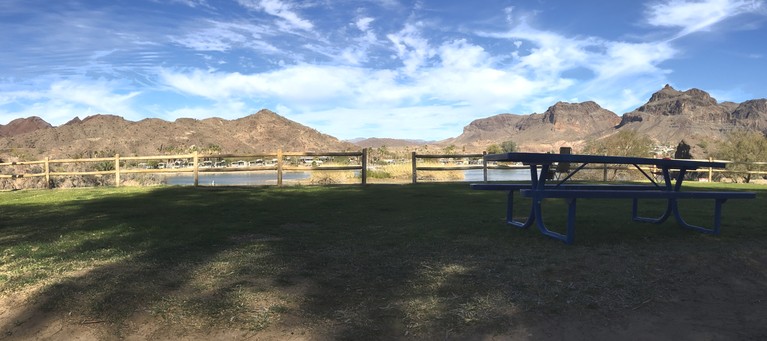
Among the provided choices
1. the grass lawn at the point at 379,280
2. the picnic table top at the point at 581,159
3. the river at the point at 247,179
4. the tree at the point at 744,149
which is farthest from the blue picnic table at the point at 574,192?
the tree at the point at 744,149

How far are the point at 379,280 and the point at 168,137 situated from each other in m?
110

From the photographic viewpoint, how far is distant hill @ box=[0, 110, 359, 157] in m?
86.4

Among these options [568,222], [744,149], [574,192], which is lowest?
[568,222]

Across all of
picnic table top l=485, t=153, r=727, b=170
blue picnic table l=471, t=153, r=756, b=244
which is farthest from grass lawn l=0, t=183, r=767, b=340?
picnic table top l=485, t=153, r=727, b=170

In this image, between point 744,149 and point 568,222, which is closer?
point 568,222

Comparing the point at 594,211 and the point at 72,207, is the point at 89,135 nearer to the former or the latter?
the point at 72,207

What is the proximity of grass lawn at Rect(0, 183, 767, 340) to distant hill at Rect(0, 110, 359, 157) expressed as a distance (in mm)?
73330

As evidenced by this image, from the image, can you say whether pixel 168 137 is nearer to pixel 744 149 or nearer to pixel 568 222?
pixel 744 149

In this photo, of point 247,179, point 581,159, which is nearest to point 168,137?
point 247,179

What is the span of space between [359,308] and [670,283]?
91.7 inches

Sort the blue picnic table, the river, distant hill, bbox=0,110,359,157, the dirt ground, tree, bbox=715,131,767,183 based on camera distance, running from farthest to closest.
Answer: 1. distant hill, bbox=0,110,359,157
2. tree, bbox=715,131,767,183
3. the river
4. the blue picnic table
5. the dirt ground

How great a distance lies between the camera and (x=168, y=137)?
103562 millimetres

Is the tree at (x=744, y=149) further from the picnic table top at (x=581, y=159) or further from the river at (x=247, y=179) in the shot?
the picnic table top at (x=581, y=159)

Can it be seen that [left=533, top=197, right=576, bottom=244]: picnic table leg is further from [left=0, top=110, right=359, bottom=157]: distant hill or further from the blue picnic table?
[left=0, top=110, right=359, bottom=157]: distant hill
